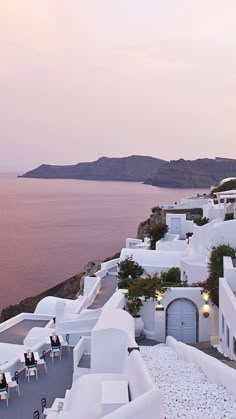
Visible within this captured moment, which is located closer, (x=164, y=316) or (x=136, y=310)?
(x=136, y=310)

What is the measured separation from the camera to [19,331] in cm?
1750

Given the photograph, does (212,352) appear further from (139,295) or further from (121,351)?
(121,351)

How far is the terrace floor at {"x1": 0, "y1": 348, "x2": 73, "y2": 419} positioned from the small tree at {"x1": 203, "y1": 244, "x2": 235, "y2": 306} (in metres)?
4.62

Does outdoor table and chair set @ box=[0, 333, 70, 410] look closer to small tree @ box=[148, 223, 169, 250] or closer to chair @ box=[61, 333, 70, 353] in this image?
chair @ box=[61, 333, 70, 353]

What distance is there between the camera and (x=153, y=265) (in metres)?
22.4

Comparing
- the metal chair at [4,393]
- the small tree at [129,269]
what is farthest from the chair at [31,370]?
the small tree at [129,269]

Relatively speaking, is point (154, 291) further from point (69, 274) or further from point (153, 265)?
point (69, 274)

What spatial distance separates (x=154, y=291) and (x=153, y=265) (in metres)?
8.01

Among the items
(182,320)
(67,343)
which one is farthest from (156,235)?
(67,343)

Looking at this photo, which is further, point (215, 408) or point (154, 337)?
point (154, 337)

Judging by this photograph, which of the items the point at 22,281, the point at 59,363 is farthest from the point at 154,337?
the point at 22,281

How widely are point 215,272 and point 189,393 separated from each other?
7414mm

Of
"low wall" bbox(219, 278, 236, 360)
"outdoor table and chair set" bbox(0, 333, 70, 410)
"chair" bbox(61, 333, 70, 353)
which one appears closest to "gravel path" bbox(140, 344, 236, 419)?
"low wall" bbox(219, 278, 236, 360)

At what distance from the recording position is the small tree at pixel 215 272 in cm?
1409
